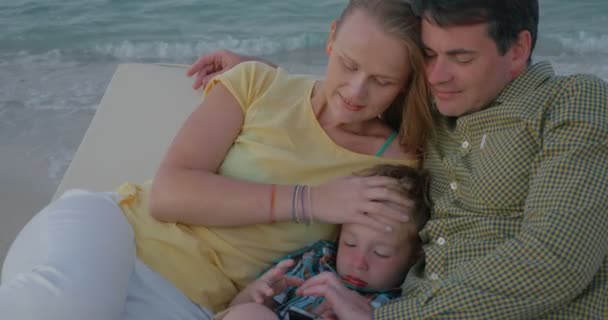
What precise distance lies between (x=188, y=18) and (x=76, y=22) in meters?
1.13

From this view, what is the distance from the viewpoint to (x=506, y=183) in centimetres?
190

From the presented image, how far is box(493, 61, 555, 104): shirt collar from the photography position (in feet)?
6.57

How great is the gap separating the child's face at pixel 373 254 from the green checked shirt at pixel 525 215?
6cm

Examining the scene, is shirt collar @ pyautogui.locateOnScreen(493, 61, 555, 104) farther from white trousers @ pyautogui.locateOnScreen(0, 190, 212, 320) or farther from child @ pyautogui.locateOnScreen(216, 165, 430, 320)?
white trousers @ pyautogui.locateOnScreen(0, 190, 212, 320)

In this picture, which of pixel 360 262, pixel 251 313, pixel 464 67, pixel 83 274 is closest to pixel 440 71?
pixel 464 67

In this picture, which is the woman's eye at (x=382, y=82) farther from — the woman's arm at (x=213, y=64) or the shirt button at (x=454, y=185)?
the woman's arm at (x=213, y=64)

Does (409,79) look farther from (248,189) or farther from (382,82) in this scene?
(248,189)

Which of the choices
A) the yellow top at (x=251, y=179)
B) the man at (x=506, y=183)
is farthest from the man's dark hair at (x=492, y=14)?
the yellow top at (x=251, y=179)

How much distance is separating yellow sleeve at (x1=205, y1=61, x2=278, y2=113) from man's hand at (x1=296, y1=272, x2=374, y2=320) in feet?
2.14

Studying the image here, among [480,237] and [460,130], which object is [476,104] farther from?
[480,237]

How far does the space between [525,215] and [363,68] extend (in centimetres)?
59

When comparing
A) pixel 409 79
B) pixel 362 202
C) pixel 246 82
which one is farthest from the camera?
pixel 246 82

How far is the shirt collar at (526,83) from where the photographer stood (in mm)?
2002

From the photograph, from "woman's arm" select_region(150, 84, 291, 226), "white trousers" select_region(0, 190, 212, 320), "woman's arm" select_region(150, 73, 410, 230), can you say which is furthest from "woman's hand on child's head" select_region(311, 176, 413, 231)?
"white trousers" select_region(0, 190, 212, 320)
